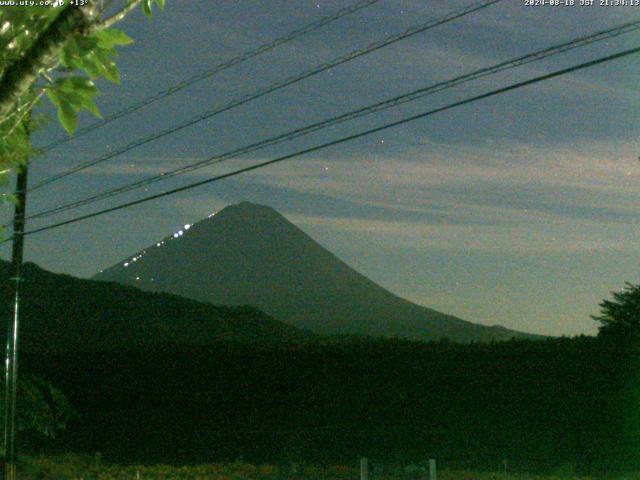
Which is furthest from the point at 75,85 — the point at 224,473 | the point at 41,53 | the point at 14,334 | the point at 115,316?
the point at 115,316

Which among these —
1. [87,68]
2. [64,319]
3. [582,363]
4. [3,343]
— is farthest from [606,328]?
A: [64,319]

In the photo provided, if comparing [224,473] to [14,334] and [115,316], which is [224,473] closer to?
[14,334]

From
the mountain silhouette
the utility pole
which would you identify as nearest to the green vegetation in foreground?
the utility pole

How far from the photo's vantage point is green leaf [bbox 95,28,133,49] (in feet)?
11.4

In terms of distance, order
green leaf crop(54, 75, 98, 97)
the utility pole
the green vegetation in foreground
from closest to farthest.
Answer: green leaf crop(54, 75, 98, 97)
the green vegetation in foreground
the utility pole

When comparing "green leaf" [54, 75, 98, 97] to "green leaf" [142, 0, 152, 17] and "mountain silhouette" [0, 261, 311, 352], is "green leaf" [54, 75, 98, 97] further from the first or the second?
"mountain silhouette" [0, 261, 311, 352]

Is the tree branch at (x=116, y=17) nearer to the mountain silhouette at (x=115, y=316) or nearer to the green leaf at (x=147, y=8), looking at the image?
the green leaf at (x=147, y=8)

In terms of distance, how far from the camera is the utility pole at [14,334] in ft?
53.7

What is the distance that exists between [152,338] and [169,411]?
2065 centimetres

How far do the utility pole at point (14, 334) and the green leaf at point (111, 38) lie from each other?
13.2 meters

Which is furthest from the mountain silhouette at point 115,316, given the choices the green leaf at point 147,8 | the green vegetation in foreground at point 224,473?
the green leaf at point 147,8

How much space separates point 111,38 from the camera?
348 centimetres

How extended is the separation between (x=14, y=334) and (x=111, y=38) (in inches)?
577

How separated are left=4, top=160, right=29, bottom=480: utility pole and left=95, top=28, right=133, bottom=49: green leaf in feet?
43.4
